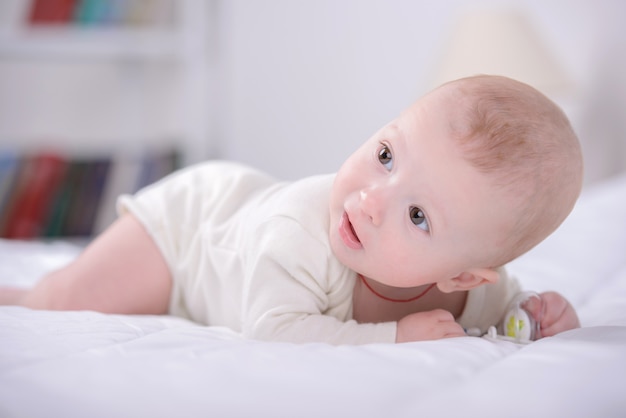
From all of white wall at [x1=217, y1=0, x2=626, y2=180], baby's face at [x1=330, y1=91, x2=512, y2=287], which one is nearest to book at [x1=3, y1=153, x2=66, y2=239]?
white wall at [x1=217, y1=0, x2=626, y2=180]

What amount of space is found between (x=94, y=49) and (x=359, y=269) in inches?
92.1

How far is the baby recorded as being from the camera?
2.81 ft

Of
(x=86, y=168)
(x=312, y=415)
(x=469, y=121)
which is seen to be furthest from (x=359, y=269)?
(x=86, y=168)

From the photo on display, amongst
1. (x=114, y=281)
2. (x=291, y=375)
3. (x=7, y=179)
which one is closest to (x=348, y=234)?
(x=291, y=375)

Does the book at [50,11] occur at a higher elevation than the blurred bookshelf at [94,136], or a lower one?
higher

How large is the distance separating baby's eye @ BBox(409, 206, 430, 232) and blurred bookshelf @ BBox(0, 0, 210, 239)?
2345 millimetres

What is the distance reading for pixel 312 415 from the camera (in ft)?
1.93

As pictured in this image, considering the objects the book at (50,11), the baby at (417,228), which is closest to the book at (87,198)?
the book at (50,11)

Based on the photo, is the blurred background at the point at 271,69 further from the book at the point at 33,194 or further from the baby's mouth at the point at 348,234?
the baby's mouth at the point at 348,234

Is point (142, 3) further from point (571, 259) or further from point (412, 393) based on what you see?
point (412, 393)

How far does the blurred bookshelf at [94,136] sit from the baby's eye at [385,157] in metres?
2.29

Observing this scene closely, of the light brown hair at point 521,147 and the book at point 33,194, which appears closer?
the light brown hair at point 521,147

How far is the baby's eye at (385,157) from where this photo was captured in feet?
3.02

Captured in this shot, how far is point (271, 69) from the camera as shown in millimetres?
3502
